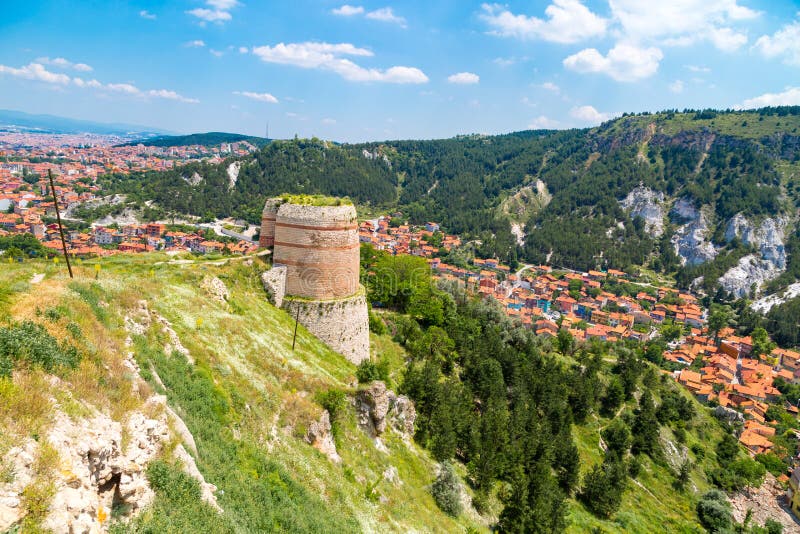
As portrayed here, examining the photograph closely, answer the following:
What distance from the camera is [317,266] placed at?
25953 mm

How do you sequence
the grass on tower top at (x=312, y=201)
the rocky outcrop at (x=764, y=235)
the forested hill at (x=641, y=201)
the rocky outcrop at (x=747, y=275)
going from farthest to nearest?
the forested hill at (x=641, y=201) < the rocky outcrop at (x=764, y=235) < the rocky outcrop at (x=747, y=275) < the grass on tower top at (x=312, y=201)

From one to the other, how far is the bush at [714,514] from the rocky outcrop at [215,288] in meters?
46.9

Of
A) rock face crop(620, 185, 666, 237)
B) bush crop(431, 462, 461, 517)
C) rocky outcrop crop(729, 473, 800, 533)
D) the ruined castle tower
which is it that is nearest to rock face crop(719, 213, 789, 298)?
rock face crop(620, 185, 666, 237)

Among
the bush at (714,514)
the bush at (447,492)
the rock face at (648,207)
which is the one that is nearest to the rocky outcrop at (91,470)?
the bush at (447,492)

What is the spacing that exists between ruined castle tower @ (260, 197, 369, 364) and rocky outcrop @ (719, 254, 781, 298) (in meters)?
135

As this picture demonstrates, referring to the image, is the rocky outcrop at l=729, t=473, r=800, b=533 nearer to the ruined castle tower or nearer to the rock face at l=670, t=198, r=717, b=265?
the ruined castle tower

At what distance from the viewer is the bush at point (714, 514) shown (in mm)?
40219

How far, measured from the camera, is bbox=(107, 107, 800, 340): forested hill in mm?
139500

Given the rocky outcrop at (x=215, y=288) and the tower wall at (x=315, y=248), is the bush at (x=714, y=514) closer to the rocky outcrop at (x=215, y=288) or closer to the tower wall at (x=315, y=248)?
the tower wall at (x=315, y=248)

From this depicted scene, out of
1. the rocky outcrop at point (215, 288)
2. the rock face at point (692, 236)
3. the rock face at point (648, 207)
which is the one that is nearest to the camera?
the rocky outcrop at point (215, 288)

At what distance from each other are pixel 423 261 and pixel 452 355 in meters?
13.9

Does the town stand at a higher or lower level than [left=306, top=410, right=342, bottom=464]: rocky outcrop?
lower

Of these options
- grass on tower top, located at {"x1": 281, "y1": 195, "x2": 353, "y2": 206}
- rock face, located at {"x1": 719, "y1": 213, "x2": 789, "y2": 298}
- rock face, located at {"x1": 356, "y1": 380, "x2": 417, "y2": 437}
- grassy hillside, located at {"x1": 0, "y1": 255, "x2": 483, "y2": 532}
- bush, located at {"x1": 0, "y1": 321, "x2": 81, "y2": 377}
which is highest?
grass on tower top, located at {"x1": 281, "y1": 195, "x2": 353, "y2": 206}

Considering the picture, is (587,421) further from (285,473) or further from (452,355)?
(285,473)
